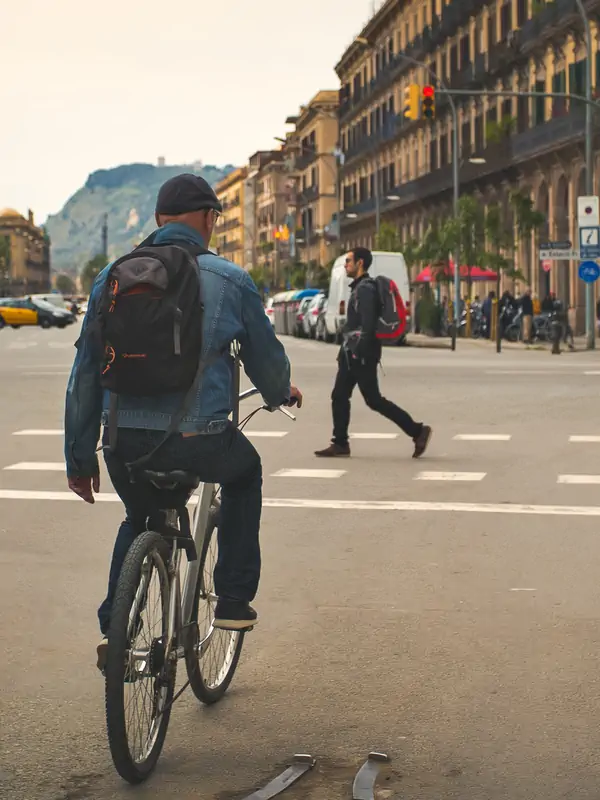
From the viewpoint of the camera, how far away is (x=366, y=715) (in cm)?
540

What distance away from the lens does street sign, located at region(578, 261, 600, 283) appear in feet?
127

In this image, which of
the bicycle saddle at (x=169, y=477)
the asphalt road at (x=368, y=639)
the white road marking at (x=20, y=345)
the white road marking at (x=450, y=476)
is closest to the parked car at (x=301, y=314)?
the white road marking at (x=20, y=345)

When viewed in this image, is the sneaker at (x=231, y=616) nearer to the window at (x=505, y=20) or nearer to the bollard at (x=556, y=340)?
the bollard at (x=556, y=340)

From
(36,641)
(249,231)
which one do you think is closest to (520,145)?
(36,641)

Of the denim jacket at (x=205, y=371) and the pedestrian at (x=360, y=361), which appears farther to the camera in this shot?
the pedestrian at (x=360, y=361)

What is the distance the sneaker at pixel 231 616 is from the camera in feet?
17.5

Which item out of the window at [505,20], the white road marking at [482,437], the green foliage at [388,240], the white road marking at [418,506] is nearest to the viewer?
the white road marking at [418,506]

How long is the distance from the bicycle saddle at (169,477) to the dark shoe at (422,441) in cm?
924

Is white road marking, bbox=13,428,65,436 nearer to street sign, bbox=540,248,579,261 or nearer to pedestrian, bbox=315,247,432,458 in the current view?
pedestrian, bbox=315,247,432,458

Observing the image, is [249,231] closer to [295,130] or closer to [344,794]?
[295,130]

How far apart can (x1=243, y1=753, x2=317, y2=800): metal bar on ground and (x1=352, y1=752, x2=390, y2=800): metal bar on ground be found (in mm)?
Result: 158

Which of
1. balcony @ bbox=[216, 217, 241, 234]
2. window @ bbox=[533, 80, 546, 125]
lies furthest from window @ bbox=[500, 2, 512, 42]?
balcony @ bbox=[216, 217, 241, 234]

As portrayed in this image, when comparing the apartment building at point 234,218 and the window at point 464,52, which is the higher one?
the window at point 464,52

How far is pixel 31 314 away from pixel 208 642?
78021mm
